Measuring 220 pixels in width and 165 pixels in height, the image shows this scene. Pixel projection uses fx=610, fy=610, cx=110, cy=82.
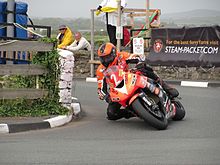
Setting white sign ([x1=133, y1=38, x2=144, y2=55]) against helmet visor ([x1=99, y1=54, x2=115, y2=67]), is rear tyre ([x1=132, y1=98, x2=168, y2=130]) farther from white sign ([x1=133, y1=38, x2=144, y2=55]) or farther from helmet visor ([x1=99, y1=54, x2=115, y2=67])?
white sign ([x1=133, y1=38, x2=144, y2=55])

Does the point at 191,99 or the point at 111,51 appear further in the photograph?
the point at 191,99

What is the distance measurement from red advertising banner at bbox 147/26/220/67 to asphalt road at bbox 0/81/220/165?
6.29 m

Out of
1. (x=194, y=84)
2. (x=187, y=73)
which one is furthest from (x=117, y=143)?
(x=187, y=73)

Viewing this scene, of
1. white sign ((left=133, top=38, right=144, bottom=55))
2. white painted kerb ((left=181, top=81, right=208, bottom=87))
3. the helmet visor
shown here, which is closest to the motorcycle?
the helmet visor

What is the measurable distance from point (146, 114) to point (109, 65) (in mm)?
1200

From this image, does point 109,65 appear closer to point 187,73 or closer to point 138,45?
point 138,45

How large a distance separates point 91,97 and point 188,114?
3.78m

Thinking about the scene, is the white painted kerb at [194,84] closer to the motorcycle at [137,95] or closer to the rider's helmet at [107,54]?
the motorcycle at [137,95]

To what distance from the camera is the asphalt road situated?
7344 mm

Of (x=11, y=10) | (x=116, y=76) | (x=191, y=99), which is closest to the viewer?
(x=116, y=76)

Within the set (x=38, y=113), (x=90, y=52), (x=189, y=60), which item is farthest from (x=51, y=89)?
(x=90, y=52)

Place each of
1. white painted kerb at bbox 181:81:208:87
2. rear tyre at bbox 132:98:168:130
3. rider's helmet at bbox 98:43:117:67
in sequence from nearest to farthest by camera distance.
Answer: rear tyre at bbox 132:98:168:130 < rider's helmet at bbox 98:43:117:67 < white painted kerb at bbox 181:81:208:87

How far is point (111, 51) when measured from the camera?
1029 cm

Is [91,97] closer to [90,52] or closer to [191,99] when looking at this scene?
[191,99]
